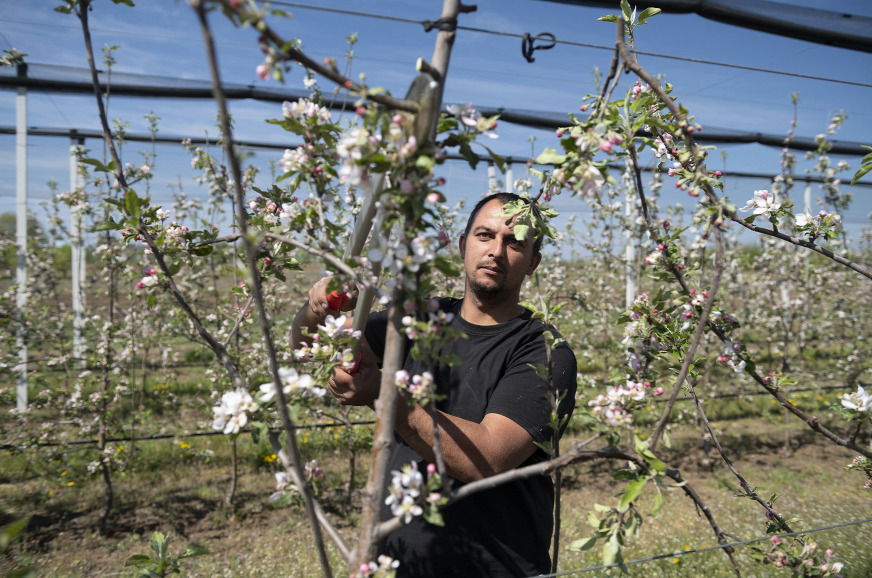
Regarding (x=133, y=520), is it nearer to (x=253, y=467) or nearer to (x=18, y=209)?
(x=253, y=467)

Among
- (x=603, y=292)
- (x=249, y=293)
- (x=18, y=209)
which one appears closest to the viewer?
(x=249, y=293)

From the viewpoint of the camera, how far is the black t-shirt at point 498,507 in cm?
154

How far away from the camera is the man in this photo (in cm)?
134

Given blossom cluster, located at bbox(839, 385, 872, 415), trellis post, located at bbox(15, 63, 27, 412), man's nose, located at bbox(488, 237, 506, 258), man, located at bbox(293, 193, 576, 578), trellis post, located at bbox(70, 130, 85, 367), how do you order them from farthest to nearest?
trellis post, located at bbox(15, 63, 27, 412) < trellis post, located at bbox(70, 130, 85, 367) < man's nose, located at bbox(488, 237, 506, 258) < blossom cluster, located at bbox(839, 385, 872, 415) < man, located at bbox(293, 193, 576, 578)

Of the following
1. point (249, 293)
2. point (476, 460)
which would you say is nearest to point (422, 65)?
point (476, 460)

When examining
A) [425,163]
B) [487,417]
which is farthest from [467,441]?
[425,163]

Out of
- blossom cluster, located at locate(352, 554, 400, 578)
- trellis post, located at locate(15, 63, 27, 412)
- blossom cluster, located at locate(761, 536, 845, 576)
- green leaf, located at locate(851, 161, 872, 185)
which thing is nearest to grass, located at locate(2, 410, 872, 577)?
trellis post, located at locate(15, 63, 27, 412)

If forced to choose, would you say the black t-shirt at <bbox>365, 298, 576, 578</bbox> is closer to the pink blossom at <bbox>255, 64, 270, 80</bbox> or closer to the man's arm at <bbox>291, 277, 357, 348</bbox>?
the man's arm at <bbox>291, 277, 357, 348</bbox>

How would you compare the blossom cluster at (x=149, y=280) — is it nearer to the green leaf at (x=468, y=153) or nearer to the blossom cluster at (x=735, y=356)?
the green leaf at (x=468, y=153)

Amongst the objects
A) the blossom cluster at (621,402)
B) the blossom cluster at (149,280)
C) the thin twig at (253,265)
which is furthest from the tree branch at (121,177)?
the blossom cluster at (621,402)

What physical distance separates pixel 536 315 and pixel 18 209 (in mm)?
6135

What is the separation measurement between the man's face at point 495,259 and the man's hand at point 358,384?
2.32ft

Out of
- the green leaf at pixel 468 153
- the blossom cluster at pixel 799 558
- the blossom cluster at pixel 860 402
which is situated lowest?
the blossom cluster at pixel 799 558

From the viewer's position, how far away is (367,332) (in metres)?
2.04
